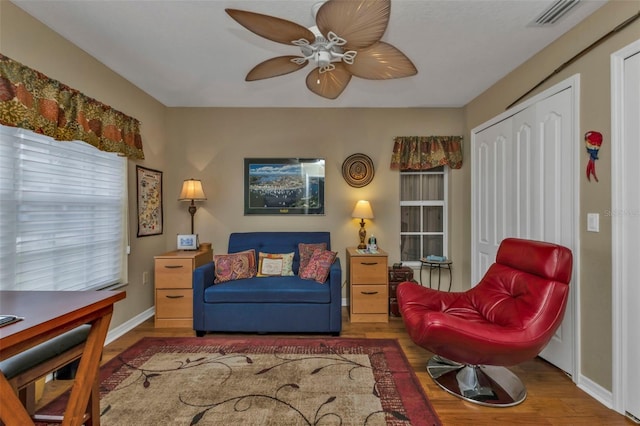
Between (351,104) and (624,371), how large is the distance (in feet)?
10.7

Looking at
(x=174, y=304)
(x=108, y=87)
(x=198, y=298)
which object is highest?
(x=108, y=87)

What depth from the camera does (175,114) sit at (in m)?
3.66

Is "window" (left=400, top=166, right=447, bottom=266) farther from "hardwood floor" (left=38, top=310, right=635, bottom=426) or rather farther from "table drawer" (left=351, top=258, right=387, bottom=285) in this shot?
"hardwood floor" (left=38, top=310, right=635, bottom=426)

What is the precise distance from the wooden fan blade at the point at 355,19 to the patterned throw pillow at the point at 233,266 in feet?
7.56

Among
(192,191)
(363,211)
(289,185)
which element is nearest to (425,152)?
(363,211)

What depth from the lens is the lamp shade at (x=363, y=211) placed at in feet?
11.1

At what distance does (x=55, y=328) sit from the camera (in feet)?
3.68

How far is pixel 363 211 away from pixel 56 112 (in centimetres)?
282

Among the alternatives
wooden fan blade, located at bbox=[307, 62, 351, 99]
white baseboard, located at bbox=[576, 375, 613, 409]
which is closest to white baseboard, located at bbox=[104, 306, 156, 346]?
wooden fan blade, located at bbox=[307, 62, 351, 99]

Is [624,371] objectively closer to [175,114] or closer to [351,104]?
[351,104]

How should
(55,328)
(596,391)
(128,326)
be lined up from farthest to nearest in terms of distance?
(128,326) < (596,391) < (55,328)

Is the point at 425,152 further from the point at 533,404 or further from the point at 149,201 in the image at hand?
the point at 149,201

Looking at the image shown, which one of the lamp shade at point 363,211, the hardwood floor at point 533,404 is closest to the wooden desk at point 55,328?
the hardwood floor at point 533,404

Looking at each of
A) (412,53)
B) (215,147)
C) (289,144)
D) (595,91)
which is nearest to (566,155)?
(595,91)
